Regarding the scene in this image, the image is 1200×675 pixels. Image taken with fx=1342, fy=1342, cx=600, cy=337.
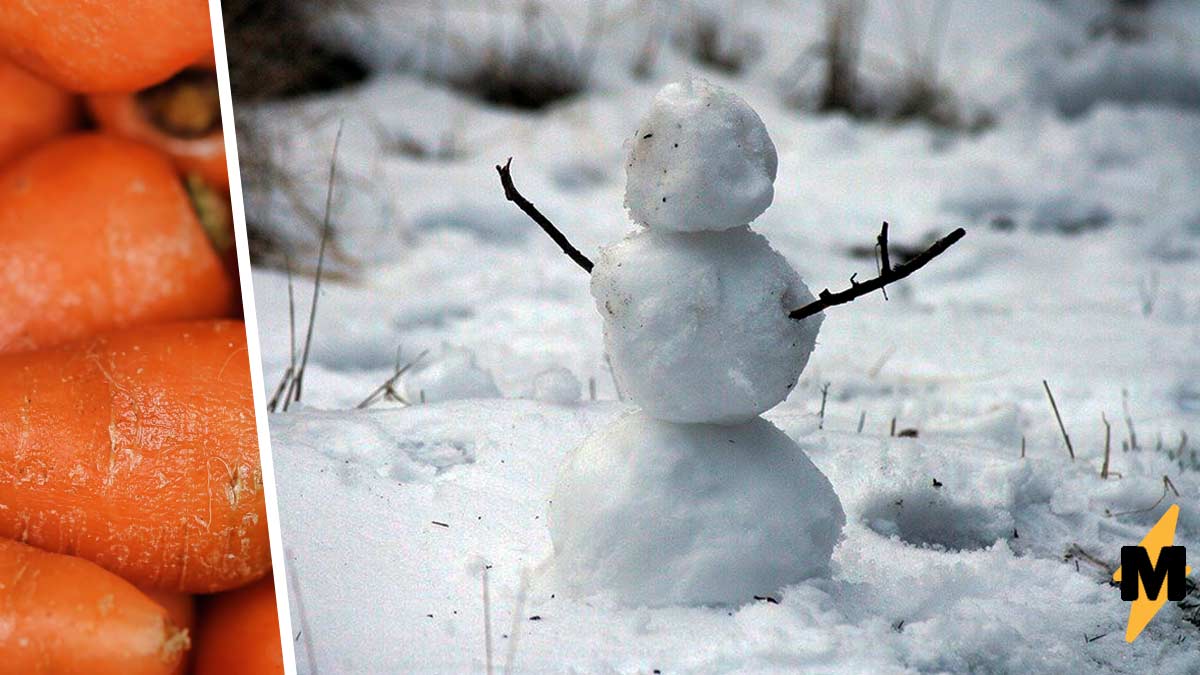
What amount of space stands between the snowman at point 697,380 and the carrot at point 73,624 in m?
0.40

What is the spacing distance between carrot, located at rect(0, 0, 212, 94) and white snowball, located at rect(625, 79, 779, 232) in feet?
1.31

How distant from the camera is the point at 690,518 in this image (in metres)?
1.24

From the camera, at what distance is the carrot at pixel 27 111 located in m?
1.13

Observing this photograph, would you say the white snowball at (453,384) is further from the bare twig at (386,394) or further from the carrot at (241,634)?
the carrot at (241,634)

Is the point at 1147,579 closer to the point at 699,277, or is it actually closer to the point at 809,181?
the point at 699,277

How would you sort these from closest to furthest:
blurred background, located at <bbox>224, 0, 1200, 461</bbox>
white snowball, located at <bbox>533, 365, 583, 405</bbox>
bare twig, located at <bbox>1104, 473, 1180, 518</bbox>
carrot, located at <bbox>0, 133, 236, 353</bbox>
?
carrot, located at <bbox>0, 133, 236, 353</bbox> → bare twig, located at <bbox>1104, 473, 1180, 518</bbox> → white snowball, located at <bbox>533, 365, 583, 405</bbox> → blurred background, located at <bbox>224, 0, 1200, 461</bbox>

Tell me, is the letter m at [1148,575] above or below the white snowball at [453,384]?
below

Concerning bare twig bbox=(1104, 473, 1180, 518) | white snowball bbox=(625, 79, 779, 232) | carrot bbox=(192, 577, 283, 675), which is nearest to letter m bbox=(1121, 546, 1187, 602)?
bare twig bbox=(1104, 473, 1180, 518)

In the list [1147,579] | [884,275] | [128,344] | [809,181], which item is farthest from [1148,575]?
[809,181]

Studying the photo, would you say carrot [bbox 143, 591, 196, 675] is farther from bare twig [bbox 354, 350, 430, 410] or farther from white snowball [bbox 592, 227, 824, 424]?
bare twig [bbox 354, 350, 430, 410]

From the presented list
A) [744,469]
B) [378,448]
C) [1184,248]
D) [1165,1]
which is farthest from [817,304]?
[1165,1]

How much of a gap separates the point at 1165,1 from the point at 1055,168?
155 centimetres

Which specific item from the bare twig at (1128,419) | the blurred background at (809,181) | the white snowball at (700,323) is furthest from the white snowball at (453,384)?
the bare twig at (1128,419)

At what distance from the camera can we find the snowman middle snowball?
3.90 ft
